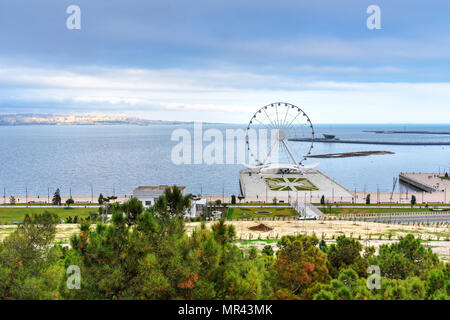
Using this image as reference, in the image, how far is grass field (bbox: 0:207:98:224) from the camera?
195ft

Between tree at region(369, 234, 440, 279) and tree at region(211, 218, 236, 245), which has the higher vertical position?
tree at region(211, 218, 236, 245)

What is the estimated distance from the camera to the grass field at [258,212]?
61.3 m

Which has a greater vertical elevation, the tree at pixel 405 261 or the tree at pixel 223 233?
the tree at pixel 223 233

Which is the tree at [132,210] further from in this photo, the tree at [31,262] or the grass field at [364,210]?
the grass field at [364,210]

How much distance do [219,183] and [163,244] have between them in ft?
304

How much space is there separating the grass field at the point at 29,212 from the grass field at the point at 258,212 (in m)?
23.0

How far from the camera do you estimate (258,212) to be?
6431 centimetres

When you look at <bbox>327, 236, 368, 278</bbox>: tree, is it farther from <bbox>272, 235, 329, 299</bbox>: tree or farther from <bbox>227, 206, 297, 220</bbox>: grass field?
<bbox>227, 206, 297, 220</bbox>: grass field

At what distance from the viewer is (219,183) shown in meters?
105

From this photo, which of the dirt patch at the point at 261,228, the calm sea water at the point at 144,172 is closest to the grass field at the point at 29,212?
the calm sea water at the point at 144,172

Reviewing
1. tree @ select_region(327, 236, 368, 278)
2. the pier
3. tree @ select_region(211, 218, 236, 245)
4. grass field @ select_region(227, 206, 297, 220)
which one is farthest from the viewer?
the pier

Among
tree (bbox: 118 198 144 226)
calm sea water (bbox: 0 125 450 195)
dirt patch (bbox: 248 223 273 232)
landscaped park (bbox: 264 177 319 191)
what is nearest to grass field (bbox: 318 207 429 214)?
landscaped park (bbox: 264 177 319 191)

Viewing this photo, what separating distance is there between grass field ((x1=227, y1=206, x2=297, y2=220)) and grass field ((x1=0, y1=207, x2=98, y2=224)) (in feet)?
75.3
